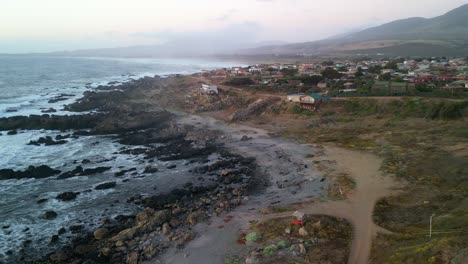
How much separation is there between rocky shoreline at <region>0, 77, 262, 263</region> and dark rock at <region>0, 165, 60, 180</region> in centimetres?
6

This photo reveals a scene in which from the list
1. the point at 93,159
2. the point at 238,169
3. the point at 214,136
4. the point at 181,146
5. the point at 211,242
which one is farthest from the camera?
the point at 214,136

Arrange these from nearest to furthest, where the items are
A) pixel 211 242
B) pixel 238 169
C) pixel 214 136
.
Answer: pixel 211 242, pixel 238 169, pixel 214 136

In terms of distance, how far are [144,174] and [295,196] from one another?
1068 centimetres

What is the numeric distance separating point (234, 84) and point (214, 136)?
24366mm

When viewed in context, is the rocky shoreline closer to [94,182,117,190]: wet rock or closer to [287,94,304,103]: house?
[94,182,117,190]: wet rock

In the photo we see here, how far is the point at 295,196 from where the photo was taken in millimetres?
17688

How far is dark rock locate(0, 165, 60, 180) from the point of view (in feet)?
73.8

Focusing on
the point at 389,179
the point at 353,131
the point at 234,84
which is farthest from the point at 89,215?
the point at 234,84

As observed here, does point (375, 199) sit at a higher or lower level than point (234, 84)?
lower

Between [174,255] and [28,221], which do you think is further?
[28,221]

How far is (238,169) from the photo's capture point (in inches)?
910

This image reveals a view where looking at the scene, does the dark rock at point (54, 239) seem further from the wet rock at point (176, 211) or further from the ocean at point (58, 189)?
the wet rock at point (176, 211)

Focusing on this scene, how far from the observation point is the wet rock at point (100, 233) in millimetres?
15113

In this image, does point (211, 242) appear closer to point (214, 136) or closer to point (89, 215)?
point (89, 215)
